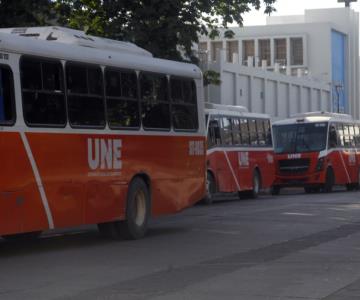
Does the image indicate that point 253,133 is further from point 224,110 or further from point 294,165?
point 294,165

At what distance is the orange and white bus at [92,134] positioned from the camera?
12.1 metres

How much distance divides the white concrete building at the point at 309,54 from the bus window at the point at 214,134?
29.0 m

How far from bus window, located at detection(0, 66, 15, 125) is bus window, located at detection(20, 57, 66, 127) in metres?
0.26

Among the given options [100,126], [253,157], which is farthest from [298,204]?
[100,126]

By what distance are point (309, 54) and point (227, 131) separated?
157 ft

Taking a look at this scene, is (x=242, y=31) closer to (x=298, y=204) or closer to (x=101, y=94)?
(x=298, y=204)

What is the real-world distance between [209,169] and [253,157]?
3893 mm

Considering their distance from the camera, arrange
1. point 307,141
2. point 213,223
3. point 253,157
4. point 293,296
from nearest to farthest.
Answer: point 293,296 < point 213,223 < point 253,157 < point 307,141

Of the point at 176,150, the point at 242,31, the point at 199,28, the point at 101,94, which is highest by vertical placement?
the point at 242,31

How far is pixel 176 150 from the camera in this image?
16.3 m

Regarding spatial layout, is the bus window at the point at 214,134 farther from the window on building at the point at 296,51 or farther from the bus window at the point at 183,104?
the window on building at the point at 296,51

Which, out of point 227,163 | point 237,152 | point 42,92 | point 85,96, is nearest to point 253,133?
point 237,152

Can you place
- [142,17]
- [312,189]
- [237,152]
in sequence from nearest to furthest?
[142,17]
[237,152]
[312,189]

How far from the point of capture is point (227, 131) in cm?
2755
